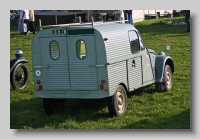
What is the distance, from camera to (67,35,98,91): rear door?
8164 millimetres

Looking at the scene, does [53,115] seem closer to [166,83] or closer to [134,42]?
[134,42]

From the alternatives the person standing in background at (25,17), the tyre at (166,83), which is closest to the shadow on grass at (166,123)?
the tyre at (166,83)

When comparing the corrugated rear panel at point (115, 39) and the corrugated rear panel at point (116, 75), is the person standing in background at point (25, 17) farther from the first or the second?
the corrugated rear panel at point (116, 75)

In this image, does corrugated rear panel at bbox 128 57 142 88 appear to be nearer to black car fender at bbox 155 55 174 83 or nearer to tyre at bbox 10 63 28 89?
black car fender at bbox 155 55 174 83

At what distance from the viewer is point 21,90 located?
11258mm

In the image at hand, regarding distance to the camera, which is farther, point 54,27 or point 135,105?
point 135,105

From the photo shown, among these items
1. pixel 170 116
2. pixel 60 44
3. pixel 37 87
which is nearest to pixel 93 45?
pixel 60 44

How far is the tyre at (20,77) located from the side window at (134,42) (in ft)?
11.1

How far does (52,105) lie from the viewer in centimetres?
913

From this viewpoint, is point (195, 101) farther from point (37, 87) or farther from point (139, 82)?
point (37, 87)

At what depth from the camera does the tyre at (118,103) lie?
8336 mm

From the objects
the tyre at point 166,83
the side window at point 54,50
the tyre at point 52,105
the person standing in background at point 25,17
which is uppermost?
the person standing in background at point 25,17

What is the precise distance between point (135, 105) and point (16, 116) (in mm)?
2550

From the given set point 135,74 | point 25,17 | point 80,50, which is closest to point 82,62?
point 80,50
